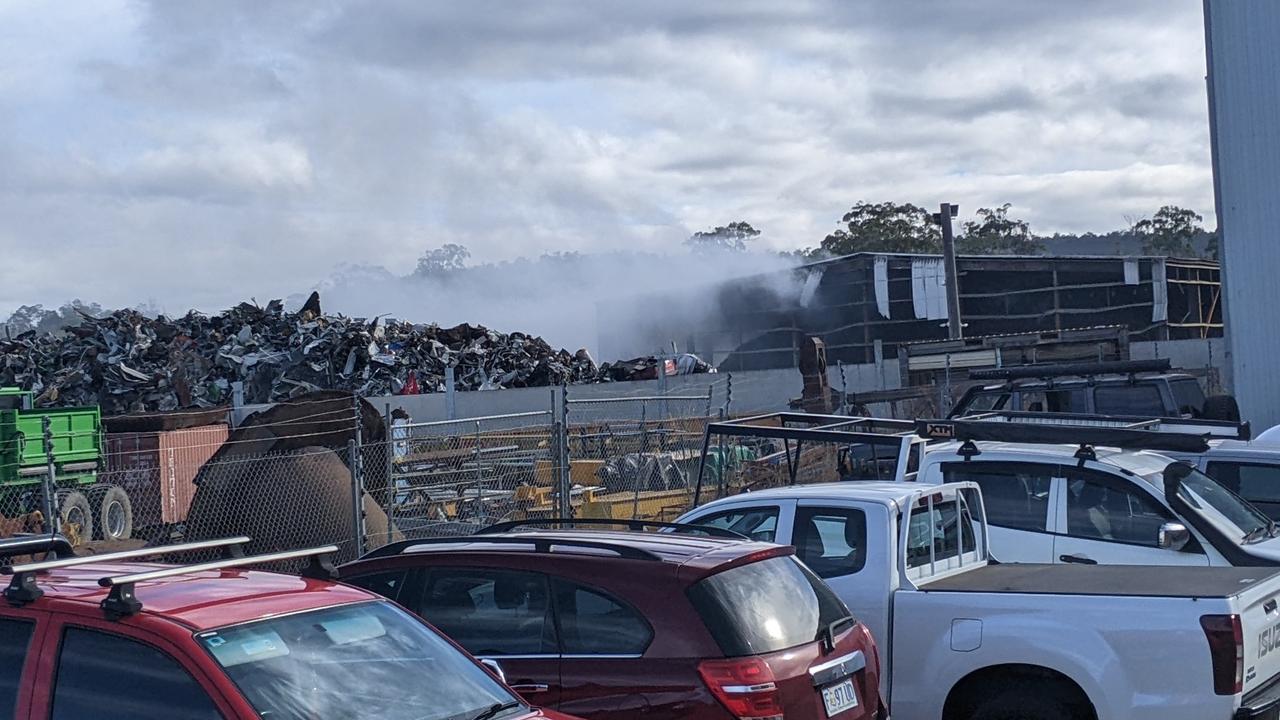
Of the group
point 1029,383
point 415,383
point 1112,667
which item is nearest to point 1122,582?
point 1112,667

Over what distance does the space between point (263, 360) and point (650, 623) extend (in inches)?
1285

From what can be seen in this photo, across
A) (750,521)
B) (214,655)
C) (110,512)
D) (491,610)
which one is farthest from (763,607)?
(110,512)

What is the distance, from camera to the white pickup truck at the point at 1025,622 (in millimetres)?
6211

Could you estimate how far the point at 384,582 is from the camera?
20.6ft

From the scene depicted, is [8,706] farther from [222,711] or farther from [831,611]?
[831,611]

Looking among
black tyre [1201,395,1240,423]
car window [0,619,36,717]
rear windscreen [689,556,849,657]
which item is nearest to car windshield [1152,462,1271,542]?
rear windscreen [689,556,849,657]

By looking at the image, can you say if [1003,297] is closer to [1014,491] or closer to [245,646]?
[1014,491]

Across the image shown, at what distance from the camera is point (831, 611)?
5.95 m

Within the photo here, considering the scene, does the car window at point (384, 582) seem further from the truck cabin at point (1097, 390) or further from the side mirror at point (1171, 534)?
the truck cabin at point (1097, 390)

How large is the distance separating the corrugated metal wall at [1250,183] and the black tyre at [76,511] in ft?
58.5

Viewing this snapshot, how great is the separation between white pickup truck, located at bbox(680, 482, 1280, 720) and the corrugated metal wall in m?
14.9

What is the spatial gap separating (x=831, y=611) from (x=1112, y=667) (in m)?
1.52

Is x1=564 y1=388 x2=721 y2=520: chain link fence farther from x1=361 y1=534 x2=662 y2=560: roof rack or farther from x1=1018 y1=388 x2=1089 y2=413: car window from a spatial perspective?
x1=361 y1=534 x2=662 y2=560: roof rack

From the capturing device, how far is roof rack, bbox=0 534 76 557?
17.7 ft
